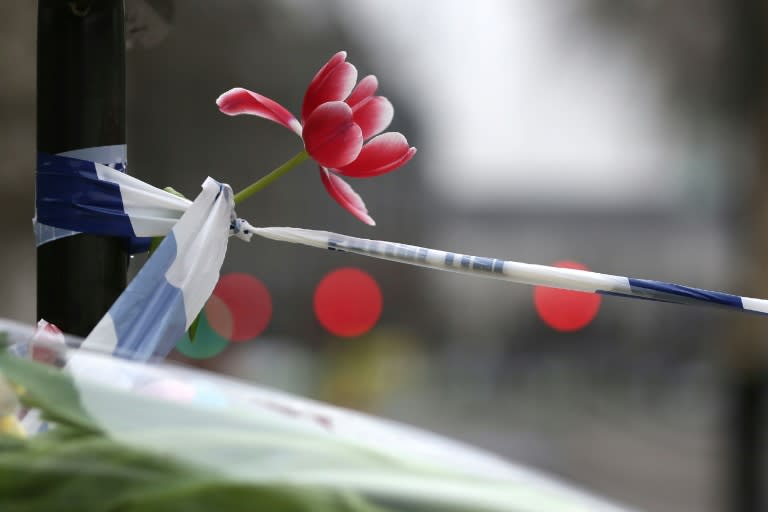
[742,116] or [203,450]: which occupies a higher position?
[742,116]

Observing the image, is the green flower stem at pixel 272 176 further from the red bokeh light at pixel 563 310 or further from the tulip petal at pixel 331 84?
the red bokeh light at pixel 563 310

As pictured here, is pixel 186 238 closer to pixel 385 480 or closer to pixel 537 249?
pixel 385 480

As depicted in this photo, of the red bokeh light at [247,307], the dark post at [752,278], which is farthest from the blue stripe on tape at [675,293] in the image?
the red bokeh light at [247,307]

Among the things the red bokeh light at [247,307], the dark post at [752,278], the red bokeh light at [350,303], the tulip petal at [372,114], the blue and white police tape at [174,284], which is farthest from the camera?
the red bokeh light at [350,303]

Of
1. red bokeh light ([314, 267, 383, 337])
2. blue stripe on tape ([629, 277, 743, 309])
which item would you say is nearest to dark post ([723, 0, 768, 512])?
blue stripe on tape ([629, 277, 743, 309])

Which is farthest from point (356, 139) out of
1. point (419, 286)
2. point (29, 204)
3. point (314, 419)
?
point (419, 286)

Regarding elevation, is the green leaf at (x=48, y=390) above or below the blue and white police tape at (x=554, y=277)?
below

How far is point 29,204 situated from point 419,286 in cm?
615

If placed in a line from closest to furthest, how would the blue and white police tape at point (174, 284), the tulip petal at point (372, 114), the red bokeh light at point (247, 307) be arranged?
1. the blue and white police tape at point (174, 284)
2. the tulip petal at point (372, 114)
3. the red bokeh light at point (247, 307)

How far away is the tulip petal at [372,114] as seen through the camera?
0.59 meters

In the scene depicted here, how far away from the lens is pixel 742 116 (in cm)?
366

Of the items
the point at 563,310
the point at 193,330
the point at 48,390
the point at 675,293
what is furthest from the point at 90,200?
the point at 563,310

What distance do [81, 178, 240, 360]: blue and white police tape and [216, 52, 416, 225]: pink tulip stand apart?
7cm

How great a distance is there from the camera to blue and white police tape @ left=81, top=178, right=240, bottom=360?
484mm
